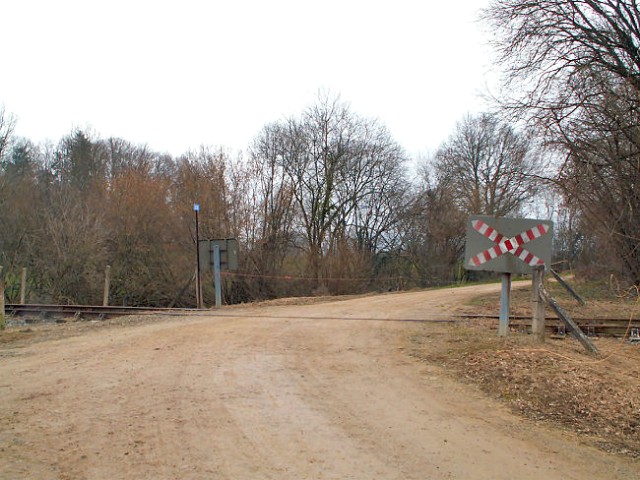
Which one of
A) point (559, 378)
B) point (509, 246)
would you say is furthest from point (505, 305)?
point (559, 378)

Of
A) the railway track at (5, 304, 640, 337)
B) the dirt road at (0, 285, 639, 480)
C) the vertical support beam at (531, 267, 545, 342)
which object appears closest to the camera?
the dirt road at (0, 285, 639, 480)

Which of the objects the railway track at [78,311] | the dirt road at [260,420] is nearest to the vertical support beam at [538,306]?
the dirt road at [260,420]

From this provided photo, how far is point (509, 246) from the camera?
28.8ft

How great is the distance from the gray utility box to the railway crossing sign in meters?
10.0

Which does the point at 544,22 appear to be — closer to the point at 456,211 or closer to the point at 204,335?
the point at 204,335

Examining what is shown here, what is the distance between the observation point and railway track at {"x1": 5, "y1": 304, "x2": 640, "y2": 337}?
11.2 metres

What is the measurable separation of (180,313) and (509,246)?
9701 millimetres

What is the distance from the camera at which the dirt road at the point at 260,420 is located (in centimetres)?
425

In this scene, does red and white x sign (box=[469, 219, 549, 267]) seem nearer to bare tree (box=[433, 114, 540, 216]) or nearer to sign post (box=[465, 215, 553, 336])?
sign post (box=[465, 215, 553, 336])

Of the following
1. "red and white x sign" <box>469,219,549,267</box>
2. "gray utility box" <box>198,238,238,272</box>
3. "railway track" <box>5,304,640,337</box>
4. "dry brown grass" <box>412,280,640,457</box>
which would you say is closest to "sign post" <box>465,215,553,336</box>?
"red and white x sign" <box>469,219,549,267</box>

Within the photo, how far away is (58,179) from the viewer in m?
39.9

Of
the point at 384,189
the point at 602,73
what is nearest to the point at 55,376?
the point at 602,73

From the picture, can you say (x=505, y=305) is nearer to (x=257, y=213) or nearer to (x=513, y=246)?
(x=513, y=246)

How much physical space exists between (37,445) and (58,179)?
129 feet
